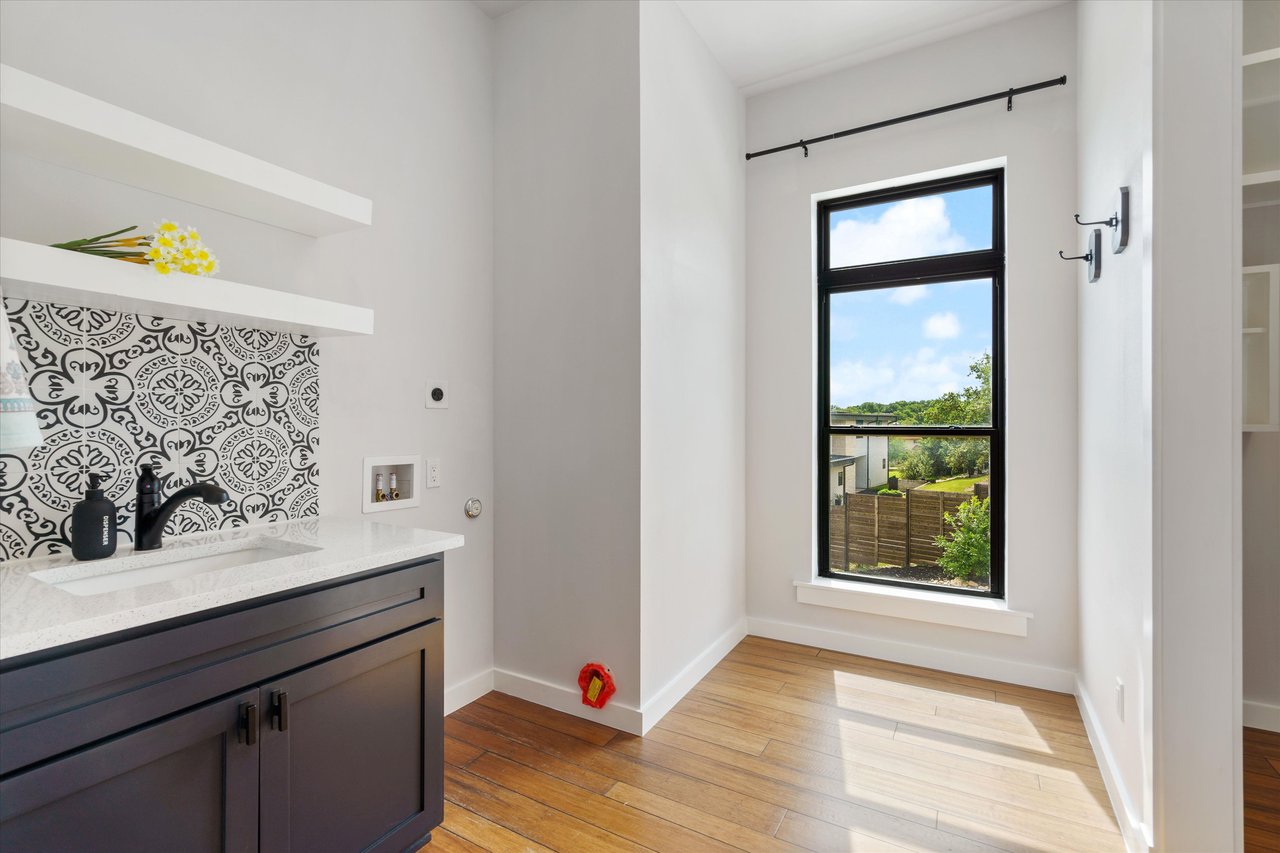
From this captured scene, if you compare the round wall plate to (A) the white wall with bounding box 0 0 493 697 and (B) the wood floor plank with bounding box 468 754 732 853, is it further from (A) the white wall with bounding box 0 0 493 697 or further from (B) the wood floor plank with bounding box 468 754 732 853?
(A) the white wall with bounding box 0 0 493 697

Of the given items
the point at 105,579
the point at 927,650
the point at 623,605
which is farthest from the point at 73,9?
the point at 927,650

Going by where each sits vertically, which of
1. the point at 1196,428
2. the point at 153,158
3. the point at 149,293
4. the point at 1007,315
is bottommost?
the point at 1196,428

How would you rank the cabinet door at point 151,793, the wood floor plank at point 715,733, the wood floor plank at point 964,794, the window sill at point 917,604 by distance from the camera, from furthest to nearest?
the window sill at point 917,604
the wood floor plank at point 715,733
the wood floor plank at point 964,794
the cabinet door at point 151,793

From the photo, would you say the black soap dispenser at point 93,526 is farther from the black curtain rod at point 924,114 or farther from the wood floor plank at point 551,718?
the black curtain rod at point 924,114

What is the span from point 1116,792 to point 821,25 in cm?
311

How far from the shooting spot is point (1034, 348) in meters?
2.72

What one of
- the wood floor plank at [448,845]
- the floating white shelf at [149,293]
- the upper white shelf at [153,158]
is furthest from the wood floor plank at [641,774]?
the upper white shelf at [153,158]

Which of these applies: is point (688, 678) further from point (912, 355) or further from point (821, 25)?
point (821, 25)

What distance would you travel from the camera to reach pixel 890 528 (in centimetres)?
318

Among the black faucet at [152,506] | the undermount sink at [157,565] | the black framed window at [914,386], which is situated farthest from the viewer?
the black framed window at [914,386]

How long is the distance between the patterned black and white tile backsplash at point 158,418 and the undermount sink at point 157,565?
15cm

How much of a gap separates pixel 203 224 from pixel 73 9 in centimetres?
53

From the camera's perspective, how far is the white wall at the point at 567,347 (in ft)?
7.73

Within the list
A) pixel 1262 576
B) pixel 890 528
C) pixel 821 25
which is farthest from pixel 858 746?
pixel 821 25
